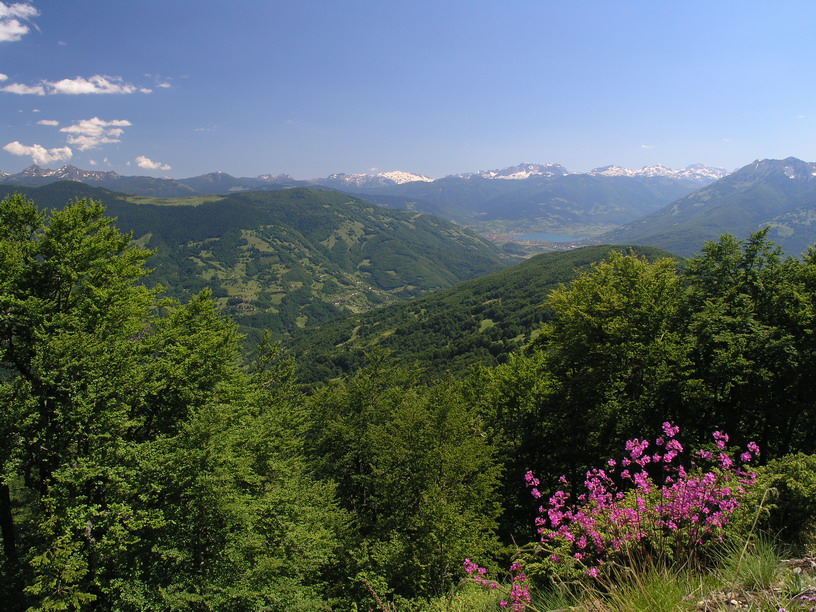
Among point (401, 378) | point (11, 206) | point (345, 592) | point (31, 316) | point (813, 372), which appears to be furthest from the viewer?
point (401, 378)

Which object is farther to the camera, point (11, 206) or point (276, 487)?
point (276, 487)

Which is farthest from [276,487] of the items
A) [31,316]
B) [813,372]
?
[813,372]

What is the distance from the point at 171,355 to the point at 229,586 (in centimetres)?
849

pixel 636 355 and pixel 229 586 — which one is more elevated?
pixel 636 355

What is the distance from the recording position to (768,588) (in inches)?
176

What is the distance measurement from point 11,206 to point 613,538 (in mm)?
20596

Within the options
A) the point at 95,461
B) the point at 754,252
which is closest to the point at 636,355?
the point at 754,252

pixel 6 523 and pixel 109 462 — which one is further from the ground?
pixel 109 462

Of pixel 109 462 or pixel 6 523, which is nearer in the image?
pixel 109 462

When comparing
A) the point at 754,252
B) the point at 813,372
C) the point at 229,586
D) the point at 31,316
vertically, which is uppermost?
the point at 754,252

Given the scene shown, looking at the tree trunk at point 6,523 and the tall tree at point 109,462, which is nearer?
the tall tree at point 109,462

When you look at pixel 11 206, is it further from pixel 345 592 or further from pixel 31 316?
pixel 345 592

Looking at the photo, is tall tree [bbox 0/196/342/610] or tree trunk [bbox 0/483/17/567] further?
tree trunk [bbox 0/483/17/567]

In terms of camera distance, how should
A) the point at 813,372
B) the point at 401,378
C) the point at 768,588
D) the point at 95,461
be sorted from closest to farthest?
the point at 768,588
the point at 95,461
the point at 813,372
the point at 401,378
